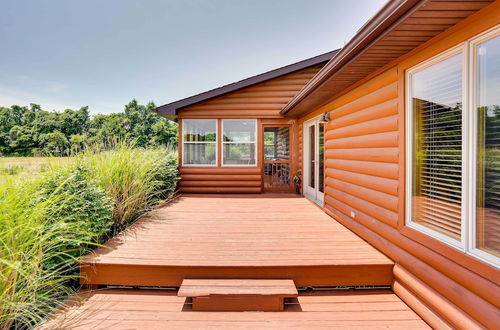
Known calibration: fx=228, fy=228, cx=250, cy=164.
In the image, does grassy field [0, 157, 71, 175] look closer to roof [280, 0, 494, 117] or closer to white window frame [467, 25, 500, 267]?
roof [280, 0, 494, 117]

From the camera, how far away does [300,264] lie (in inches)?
88.7

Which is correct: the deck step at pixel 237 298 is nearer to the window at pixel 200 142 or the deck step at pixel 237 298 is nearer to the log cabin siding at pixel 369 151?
the log cabin siding at pixel 369 151

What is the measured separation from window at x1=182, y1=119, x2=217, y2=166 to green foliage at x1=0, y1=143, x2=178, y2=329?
202 cm

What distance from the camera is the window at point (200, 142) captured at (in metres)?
6.78

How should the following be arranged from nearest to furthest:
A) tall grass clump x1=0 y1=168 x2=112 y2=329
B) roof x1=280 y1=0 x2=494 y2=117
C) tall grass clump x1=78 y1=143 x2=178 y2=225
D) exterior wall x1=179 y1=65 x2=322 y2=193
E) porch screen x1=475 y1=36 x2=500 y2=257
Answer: porch screen x1=475 y1=36 x2=500 y2=257, roof x1=280 y1=0 x2=494 y2=117, tall grass clump x1=0 y1=168 x2=112 y2=329, tall grass clump x1=78 y1=143 x2=178 y2=225, exterior wall x1=179 y1=65 x2=322 y2=193

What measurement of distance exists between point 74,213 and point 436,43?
3.81 metres

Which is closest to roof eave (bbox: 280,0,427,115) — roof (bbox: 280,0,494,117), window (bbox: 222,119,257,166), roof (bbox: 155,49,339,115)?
roof (bbox: 280,0,494,117)

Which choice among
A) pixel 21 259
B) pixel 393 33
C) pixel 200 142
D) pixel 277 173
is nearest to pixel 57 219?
pixel 21 259

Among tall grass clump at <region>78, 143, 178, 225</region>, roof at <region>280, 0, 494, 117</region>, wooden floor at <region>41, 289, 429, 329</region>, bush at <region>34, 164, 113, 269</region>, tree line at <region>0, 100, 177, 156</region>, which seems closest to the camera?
roof at <region>280, 0, 494, 117</region>

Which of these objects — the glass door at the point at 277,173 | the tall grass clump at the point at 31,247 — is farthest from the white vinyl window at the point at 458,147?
the glass door at the point at 277,173

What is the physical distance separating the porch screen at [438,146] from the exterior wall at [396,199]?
0.13 m

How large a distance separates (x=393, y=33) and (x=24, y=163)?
3.95 meters

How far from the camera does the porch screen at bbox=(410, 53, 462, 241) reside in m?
1.69

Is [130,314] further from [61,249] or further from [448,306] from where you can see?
[448,306]
